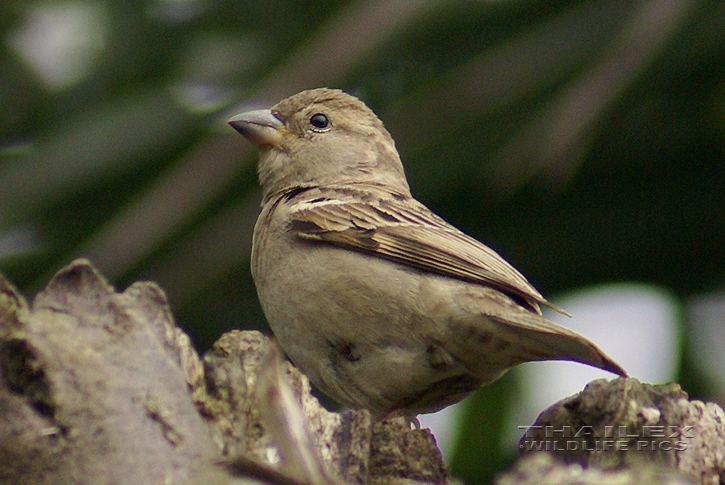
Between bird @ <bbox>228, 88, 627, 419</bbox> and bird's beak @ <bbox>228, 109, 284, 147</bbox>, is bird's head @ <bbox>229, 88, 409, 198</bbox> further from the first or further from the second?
bird @ <bbox>228, 88, 627, 419</bbox>

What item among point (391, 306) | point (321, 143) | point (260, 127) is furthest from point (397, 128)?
point (391, 306)

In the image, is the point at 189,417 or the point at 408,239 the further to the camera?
the point at 408,239

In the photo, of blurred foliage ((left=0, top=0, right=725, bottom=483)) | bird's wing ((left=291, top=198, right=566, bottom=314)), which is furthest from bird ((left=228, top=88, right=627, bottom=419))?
blurred foliage ((left=0, top=0, right=725, bottom=483))

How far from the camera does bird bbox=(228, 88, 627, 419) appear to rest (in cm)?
434

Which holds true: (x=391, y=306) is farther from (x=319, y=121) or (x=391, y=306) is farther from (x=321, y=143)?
(x=319, y=121)

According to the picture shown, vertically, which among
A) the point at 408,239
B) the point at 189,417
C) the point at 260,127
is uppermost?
the point at 260,127

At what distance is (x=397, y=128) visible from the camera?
565cm

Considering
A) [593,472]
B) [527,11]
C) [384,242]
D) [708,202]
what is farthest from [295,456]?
[708,202]

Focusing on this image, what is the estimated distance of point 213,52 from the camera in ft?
19.4

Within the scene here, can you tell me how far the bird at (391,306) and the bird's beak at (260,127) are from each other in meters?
0.58

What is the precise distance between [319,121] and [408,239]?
4.62ft

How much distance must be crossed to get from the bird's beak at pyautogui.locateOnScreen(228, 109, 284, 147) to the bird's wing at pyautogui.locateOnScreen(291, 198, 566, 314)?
0.68m

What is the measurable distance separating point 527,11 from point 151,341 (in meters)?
3.57

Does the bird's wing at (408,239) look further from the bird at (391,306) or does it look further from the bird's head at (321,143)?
the bird's head at (321,143)
